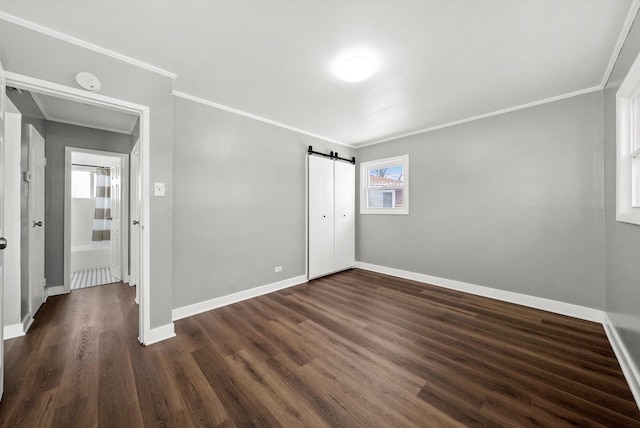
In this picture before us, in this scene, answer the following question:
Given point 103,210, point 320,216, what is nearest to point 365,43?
point 320,216

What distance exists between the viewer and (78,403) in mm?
1476

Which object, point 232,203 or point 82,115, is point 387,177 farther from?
point 82,115

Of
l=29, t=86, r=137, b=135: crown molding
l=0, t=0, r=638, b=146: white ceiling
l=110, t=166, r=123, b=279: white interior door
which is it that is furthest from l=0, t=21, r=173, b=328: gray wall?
l=110, t=166, r=123, b=279: white interior door

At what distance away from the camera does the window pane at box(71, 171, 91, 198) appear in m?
5.74

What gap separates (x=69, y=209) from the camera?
347 cm

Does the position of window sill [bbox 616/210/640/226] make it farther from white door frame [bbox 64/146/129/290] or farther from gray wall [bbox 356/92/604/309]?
white door frame [bbox 64/146/129/290]

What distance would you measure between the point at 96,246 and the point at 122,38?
5.06 m

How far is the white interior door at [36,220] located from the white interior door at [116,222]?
0.94m

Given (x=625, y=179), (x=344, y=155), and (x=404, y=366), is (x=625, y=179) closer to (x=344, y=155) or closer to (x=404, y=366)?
(x=404, y=366)

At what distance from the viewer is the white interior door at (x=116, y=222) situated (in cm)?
405

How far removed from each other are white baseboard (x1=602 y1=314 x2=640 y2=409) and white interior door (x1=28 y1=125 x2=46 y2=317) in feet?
16.9

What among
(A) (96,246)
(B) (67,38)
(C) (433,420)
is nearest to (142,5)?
(B) (67,38)

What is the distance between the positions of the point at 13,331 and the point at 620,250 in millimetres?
5418

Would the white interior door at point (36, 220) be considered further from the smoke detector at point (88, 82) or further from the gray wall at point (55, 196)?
the smoke detector at point (88, 82)
